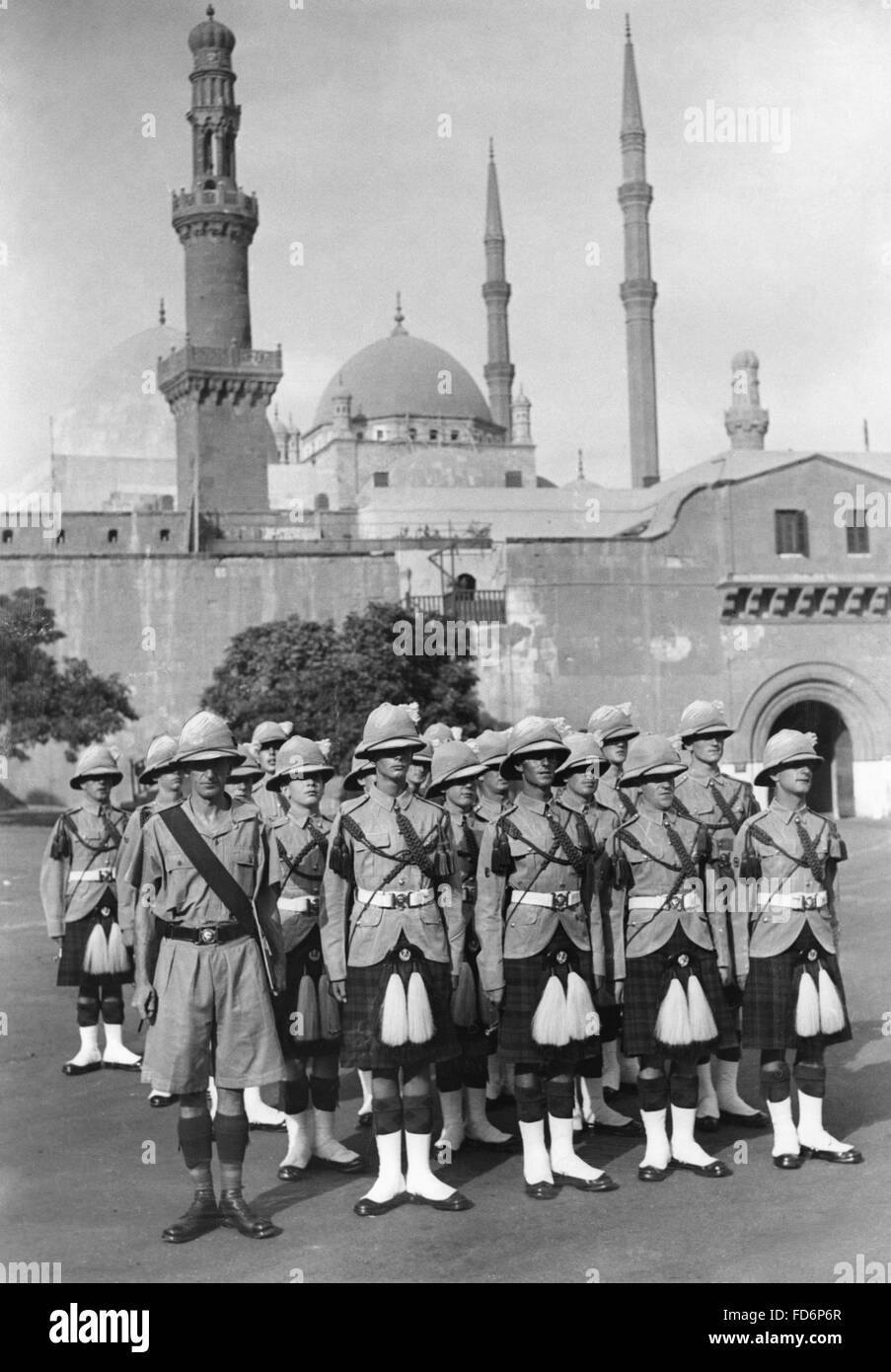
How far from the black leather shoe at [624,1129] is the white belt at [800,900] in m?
1.45

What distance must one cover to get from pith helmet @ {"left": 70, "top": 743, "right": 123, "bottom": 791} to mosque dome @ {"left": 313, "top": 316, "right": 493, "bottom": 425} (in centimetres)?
5313

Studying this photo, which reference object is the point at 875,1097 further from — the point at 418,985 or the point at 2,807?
the point at 2,807

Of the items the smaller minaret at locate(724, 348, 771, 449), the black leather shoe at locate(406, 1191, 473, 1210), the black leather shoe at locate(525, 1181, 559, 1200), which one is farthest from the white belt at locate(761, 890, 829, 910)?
the smaller minaret at locate(724, 348, 771, 449)

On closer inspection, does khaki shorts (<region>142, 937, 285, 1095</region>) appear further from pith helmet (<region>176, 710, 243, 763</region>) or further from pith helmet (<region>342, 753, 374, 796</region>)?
pith helmet (<region>342, 753, 374, 796</region>)

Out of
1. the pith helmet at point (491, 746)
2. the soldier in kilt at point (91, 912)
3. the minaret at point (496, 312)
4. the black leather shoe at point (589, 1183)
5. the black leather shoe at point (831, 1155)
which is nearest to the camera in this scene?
the black leather shoe at point (589, 1183)

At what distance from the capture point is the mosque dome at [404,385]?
207ft

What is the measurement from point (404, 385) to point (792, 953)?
58.7m

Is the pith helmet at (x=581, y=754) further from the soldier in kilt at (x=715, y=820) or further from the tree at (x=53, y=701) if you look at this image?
the tree at (x=53, y=701)

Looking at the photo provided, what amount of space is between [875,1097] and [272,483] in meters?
52.7

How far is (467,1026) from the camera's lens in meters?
7.39

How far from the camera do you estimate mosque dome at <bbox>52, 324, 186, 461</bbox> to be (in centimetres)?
5975

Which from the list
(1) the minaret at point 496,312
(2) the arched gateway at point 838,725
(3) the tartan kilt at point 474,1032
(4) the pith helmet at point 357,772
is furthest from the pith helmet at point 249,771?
(1) the minaret at point 496,312

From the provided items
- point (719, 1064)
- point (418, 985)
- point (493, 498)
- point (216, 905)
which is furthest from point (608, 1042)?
point (493, 498)

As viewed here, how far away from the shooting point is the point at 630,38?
7562mm
